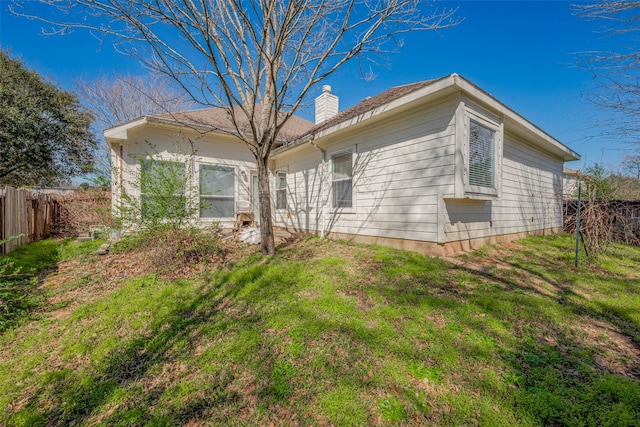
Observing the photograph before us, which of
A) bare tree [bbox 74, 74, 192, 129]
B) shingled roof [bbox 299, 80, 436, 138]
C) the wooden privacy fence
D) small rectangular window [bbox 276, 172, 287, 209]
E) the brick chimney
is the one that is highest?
bare tree [bbox 74, 74, 192, 129]

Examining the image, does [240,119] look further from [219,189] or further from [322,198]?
[322,198]

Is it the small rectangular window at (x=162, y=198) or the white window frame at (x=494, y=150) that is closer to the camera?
the white window frame at (x=494, y=150)

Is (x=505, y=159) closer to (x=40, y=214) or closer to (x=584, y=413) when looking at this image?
(x=584, y=413)

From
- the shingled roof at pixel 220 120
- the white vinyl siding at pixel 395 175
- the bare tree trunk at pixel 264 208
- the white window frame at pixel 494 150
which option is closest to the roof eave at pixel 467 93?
the white window frame at pixel 494 150

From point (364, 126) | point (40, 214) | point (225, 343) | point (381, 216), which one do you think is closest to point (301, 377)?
Answer: point (225, 343)

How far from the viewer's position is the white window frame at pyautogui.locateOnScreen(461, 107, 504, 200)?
181 inches

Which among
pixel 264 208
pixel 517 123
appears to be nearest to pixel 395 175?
pixel 264 208

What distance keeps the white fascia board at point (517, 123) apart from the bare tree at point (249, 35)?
1.38 meters

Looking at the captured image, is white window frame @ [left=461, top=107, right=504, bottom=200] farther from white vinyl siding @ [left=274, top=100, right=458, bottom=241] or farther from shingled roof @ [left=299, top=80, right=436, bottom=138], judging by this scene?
shingled roof @ [left=299, top=80, right=436, bottom=138]

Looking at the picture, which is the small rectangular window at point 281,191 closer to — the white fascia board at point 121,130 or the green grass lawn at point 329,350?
the white fascia board at point 121,130

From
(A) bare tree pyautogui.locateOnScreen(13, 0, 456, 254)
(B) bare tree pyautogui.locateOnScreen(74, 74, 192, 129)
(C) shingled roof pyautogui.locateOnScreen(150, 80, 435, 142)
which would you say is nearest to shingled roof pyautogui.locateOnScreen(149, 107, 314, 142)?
(C) shingled roof pyautogui.locateOnScreen(150, 80, 435, 142)

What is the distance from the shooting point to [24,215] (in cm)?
632

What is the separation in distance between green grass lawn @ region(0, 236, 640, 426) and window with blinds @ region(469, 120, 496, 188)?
1870 millimetres

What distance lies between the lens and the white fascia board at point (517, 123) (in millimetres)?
4461
